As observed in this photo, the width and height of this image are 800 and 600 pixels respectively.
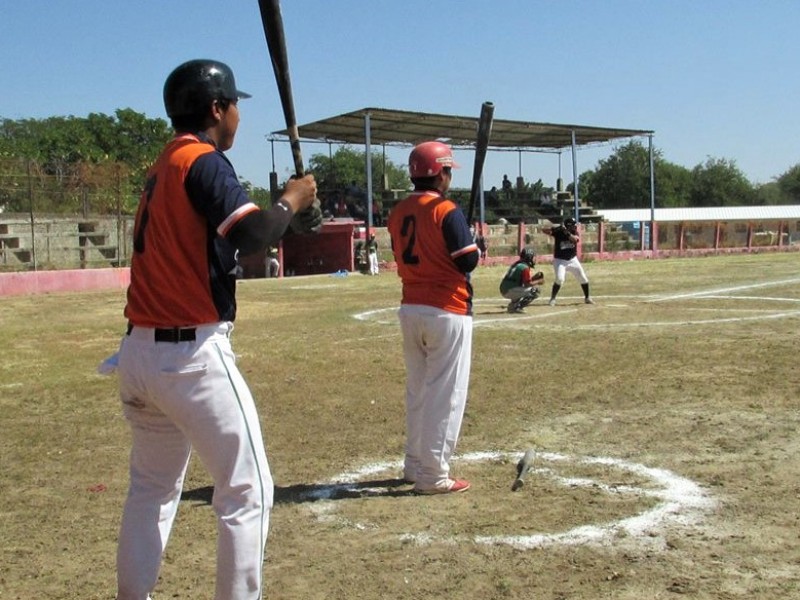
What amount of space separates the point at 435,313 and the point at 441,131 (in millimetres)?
41070

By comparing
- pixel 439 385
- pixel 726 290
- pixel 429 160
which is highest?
pixel 429 160

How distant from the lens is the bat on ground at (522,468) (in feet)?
18.6

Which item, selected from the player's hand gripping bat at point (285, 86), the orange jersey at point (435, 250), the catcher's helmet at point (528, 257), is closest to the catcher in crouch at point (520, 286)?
the catcher's helmet at point (528, 257)

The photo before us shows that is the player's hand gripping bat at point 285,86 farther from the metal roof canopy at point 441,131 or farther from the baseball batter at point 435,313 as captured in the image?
the metal roof canopy at point 441,131

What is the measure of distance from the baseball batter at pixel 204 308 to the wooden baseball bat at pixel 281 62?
0.59 metres

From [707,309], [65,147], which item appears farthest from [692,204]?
[707,309]

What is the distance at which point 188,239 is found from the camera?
331 cm

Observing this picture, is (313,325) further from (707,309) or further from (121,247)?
(121,247)

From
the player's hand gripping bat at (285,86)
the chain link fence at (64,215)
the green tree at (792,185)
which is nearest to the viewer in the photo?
the player's hand gripping bat at (285,86)

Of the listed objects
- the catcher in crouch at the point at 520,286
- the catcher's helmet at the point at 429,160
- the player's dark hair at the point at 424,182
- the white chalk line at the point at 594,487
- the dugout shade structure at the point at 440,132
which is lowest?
the white chalk line at the point at 594,487

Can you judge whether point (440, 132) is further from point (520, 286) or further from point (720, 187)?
point (720, 187)

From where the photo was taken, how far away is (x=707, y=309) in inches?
621

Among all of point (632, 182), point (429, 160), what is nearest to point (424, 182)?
point (429, 160)

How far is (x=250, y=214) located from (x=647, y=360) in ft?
26.0
